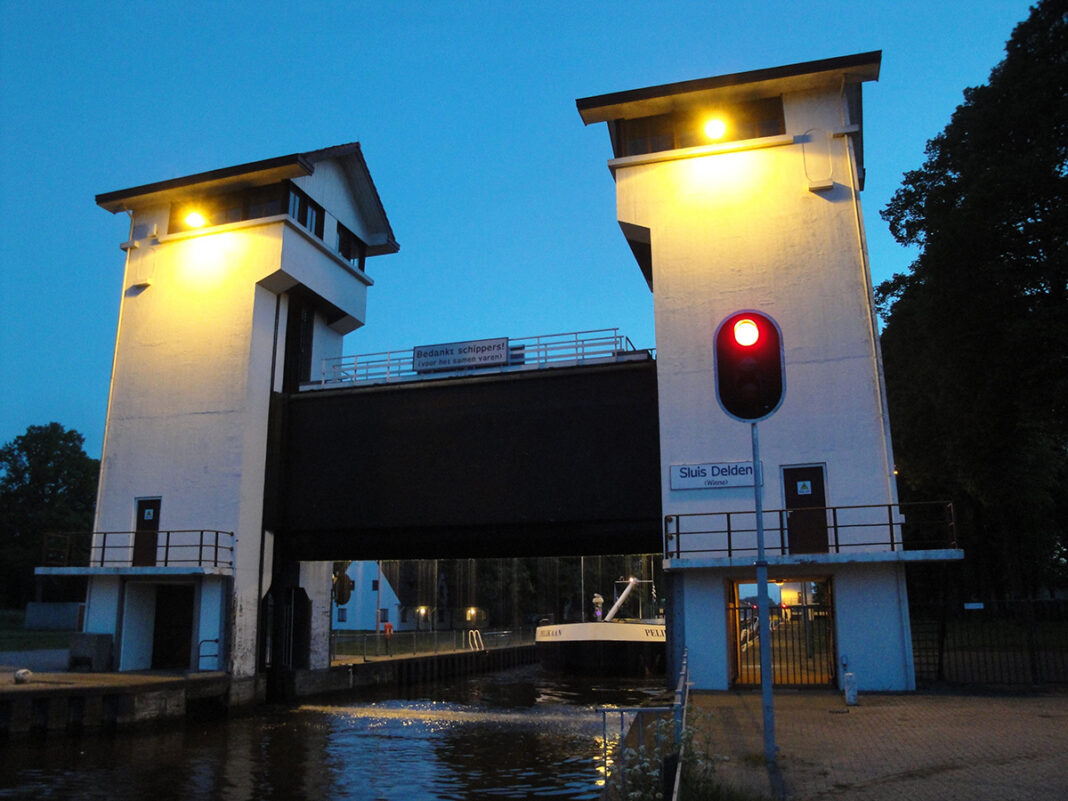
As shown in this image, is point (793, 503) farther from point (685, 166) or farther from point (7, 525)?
point (7, 525)

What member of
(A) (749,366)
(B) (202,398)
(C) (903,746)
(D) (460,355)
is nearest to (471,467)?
(D) (460,355)

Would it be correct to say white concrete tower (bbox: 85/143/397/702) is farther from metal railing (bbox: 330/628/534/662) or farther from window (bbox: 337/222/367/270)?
metal railing (bbox: 330/628/534/662)

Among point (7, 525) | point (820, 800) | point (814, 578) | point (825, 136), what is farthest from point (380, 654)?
point (7, 525)

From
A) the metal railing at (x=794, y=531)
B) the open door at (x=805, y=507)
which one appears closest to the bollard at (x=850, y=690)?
the metal railing at (x=794, y=531)

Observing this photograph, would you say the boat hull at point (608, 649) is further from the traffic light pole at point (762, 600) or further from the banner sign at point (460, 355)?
the traffic light pole at point (762, 600)

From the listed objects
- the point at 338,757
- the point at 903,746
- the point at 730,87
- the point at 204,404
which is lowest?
the point at 338,757

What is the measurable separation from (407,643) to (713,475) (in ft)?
69.9

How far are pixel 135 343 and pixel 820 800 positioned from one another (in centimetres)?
→ 2651

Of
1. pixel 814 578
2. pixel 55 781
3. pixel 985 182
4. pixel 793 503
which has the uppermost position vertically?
pixel 985 182

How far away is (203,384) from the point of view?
27.8 meters

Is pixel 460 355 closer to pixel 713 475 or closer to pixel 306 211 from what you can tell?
pixel 306 211

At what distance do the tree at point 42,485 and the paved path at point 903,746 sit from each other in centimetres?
7899

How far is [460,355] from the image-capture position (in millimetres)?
27234

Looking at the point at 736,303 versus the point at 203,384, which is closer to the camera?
the point at 736,303
